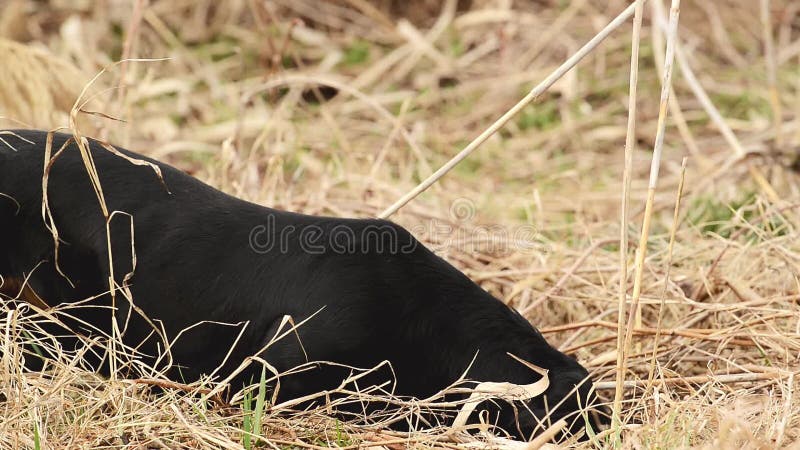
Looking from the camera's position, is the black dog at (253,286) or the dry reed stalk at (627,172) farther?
the black dog at (253,286)

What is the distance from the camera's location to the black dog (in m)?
1.87

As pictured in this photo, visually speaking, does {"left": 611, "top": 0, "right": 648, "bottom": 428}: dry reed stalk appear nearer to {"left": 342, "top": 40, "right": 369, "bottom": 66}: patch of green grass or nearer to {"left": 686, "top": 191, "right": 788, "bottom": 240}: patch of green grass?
{"left": 686, "top": 191, "right": 788, "bottom": 240}: patch of green grass

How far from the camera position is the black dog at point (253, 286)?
187cm

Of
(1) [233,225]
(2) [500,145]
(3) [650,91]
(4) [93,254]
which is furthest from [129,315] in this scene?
(3) [650,91]

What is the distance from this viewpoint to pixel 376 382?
6.19 ft

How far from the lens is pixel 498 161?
183 inches

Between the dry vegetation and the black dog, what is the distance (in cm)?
10

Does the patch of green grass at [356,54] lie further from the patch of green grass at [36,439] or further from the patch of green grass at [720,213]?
the patch of green grass at [36,439]

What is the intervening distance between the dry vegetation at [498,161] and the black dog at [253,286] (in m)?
0.10

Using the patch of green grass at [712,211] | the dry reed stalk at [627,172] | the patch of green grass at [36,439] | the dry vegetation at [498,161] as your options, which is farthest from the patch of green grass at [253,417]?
the patch of green grass at [712,211]

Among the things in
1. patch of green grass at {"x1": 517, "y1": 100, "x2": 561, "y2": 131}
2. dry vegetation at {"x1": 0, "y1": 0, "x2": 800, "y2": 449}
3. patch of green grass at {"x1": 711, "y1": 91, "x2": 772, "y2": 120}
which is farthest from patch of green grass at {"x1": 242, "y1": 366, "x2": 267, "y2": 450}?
patch of green grass at {"x1": 711, "y1": 91, "x2": 772, "y2": 120}

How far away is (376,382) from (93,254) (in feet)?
2.01

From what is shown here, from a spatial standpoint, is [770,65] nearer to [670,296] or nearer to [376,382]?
[670,296]

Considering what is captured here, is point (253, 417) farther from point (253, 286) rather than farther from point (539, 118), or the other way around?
point (539, 118)
